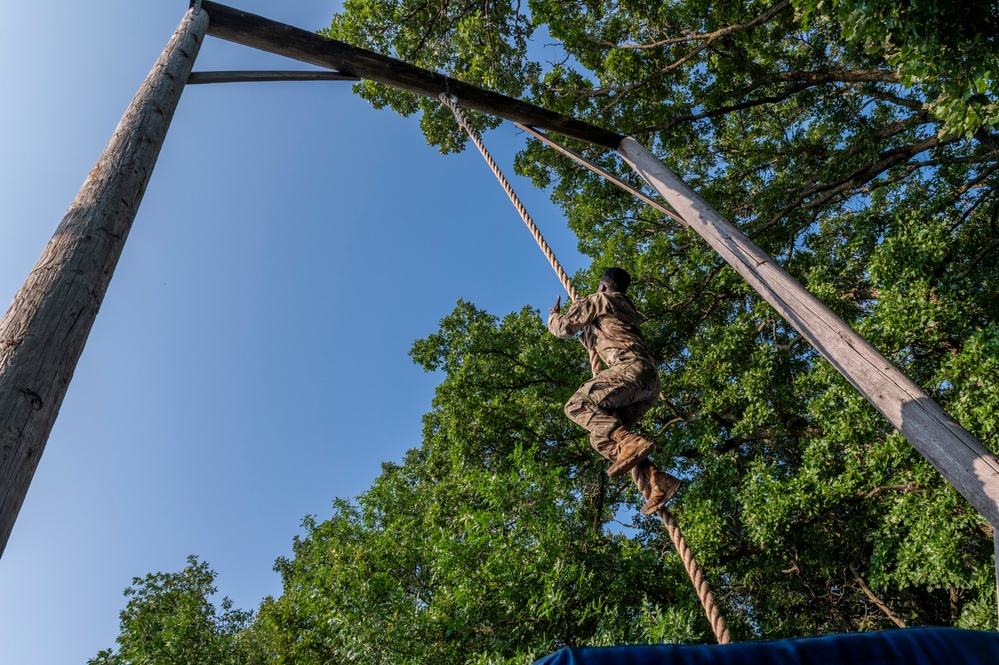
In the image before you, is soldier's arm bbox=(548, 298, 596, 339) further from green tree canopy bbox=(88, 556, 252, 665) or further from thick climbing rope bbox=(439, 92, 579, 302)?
green tree canopy bbox=(88, 556, 252, 665)

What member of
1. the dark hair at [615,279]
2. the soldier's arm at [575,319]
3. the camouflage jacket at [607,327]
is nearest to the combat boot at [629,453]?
the camouflage jacket at [607,327]

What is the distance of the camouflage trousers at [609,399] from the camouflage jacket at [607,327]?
9cm

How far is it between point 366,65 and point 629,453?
3.13 metres

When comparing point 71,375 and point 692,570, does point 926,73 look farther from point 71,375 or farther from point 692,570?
point 71,375

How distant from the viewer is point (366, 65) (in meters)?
4.24

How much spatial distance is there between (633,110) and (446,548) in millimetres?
5825

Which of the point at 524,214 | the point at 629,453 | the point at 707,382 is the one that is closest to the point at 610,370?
the point at 629,453

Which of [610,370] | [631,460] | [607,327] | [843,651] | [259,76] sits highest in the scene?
[259,76]

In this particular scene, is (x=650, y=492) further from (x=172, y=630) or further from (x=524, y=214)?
(x=172, y=630)

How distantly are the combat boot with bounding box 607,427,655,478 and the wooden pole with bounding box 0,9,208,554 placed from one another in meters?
2.40

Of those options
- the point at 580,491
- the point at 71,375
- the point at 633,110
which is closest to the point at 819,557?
the point at 580,491

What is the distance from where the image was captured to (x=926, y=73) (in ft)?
11.5

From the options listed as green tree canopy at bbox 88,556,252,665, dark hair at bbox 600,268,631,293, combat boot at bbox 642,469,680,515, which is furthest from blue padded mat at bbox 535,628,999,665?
green tree canopy at bbox 88,556,252,665

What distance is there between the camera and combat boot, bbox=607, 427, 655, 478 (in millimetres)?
3217
